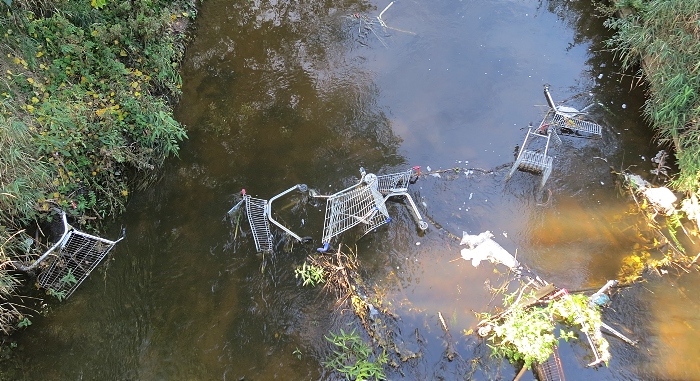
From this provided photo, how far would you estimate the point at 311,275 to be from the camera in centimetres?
619

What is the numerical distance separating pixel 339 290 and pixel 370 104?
4.06 metres

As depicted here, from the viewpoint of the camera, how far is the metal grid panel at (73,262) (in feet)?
19.4

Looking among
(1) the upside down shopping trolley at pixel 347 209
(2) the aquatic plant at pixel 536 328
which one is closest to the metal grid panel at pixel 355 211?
(1) the upside down shopping trolley at pixel 347 209

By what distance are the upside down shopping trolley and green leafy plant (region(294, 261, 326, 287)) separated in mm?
344

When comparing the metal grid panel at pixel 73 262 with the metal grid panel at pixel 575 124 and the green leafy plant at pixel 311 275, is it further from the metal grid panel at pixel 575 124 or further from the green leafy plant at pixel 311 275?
the metal grid panel at pixel 575 124

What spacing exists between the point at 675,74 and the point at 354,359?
736cm

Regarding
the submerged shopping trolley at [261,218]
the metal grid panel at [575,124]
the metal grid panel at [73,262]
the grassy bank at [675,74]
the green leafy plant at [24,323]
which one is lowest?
the green leafy plant at [24,323]

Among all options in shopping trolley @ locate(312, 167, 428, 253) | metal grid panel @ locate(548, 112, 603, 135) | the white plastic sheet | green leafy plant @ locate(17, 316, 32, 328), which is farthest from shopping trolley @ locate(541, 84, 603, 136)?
green leafy plant @ locate(17, 316, 32, 328)

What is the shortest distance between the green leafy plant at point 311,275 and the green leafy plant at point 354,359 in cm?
83

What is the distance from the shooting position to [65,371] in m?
5.46

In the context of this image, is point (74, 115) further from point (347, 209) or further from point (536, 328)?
point (536, 328)

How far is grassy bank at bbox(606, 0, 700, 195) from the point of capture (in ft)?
22.1

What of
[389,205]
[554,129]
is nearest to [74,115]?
[389,205]

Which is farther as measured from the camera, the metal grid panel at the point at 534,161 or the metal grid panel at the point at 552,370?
the metal grid panel at the point at 534,161
